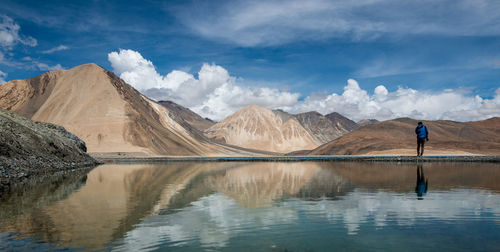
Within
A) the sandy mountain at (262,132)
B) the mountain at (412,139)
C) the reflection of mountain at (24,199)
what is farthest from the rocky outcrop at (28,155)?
the sandy mountain at (262,132)

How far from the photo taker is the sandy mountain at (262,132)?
16275 centimetres

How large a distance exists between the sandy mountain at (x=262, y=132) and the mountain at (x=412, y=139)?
58620mm

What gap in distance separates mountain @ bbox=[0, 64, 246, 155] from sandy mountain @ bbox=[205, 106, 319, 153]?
157 feet

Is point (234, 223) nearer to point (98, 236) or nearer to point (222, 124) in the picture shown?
point (98, 236)

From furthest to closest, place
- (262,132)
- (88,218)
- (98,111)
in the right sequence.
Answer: (262,132)
(98,111)
(88,218)

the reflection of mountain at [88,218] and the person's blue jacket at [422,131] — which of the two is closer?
the reflection of mountain at [88,218]

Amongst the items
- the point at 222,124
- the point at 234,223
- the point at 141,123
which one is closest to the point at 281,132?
the point at 222,124

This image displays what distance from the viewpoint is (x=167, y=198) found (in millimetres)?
13609

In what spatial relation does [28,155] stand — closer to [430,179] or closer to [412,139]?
[430,179]

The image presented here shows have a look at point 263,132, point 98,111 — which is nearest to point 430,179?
point 98,111

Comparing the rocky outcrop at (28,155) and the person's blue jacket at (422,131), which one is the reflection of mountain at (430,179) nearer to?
the person's blue jacket at (422,131)

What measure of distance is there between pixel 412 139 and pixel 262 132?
87452 millimetres

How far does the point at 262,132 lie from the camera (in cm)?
16775

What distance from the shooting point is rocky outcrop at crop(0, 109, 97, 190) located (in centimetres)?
2317
